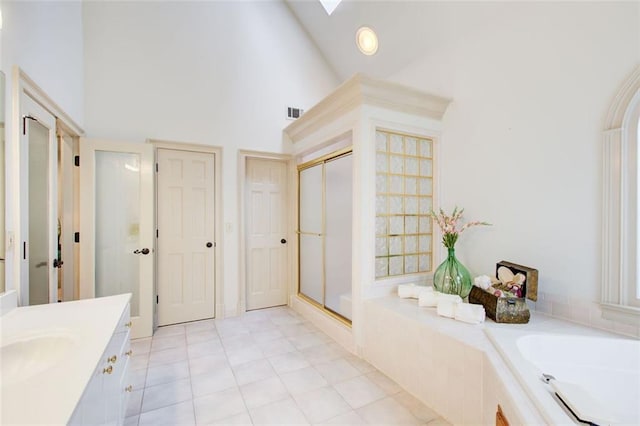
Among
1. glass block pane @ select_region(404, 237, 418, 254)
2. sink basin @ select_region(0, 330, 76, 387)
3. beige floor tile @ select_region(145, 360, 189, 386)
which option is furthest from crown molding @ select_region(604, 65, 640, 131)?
beige floor tile @ select_region(145, 360, 189, 386)

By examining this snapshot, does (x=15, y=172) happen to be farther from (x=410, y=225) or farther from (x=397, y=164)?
(x=410, y=225)

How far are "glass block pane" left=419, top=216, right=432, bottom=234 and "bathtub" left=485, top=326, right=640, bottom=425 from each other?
120 cm

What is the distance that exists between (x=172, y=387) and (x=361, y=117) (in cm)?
254

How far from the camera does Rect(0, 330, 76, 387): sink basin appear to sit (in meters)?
1.15

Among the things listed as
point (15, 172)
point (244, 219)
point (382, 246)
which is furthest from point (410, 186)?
point (15, 172)

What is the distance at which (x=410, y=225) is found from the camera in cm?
280

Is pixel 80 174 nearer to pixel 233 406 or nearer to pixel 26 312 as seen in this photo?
pixel 26 312

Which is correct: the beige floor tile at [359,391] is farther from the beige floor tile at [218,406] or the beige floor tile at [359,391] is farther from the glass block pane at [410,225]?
the glass block pane at [410,225]

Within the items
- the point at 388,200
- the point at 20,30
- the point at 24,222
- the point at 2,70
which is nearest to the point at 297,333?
the point at 388,200

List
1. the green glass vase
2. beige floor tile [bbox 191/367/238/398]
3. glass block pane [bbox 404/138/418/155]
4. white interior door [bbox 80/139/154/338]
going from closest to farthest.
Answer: beige floor tile [bbox 191/367/238/398] → the green glass vase → glass block pane [bbox 404/138/418/155] → white interior door [bbox 80/139/154/338]

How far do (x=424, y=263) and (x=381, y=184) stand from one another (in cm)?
92

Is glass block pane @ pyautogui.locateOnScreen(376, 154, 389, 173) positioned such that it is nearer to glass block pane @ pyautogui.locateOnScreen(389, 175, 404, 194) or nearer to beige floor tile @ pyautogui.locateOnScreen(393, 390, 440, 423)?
glass block pane @ pyautogui.locateOnScreen(389, 175, 404, 194)

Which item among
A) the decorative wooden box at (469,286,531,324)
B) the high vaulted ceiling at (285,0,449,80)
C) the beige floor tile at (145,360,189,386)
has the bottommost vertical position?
the beige floor tile at (145,360,189,386)

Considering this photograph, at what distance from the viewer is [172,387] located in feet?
6.99
